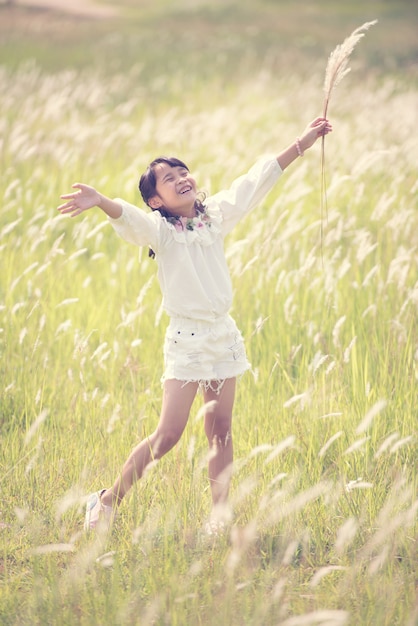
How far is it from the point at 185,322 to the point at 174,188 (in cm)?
46

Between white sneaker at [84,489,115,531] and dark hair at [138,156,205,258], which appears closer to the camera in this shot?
white sneaker at [84,489,115,531]

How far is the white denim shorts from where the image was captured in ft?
8.74

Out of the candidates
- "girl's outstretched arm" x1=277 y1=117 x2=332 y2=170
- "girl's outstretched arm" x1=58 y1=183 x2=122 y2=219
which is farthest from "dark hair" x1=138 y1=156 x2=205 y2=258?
"girl's outstretched arm" x1=277 y1=117 x2=332 y2=170

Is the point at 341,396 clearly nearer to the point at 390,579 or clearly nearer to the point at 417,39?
the point at 390,579

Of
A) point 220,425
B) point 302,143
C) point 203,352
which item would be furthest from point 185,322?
point 302,143

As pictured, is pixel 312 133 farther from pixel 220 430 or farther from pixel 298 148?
pixel 220 430

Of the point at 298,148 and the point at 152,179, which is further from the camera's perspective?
the point at 298,148

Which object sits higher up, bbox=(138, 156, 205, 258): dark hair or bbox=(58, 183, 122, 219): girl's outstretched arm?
bbox=(138, 156, 205, 258): dark hair

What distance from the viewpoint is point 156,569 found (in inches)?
91.7

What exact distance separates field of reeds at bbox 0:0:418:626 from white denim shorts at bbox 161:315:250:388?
1.03 feet

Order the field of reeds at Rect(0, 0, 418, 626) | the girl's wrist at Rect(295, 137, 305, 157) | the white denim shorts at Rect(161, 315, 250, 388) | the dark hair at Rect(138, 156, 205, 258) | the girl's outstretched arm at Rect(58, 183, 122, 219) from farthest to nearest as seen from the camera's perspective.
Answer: the girl's wrist at Rect(295, 137, 305, 157) < the dark hair at Rect(138, 156, 205, 258) < the white denim shorts at Rect(161, 315, 250, 388) < the girl's outstretched arm at Rect(58, 183, 122, 219) < the field of reeds at Rect(0, 0, 418, 626)

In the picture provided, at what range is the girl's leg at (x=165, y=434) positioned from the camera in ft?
8.78

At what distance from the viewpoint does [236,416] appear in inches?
132

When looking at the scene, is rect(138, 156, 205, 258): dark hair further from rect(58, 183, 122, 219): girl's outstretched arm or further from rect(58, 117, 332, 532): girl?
rect(58, 183, 122, 219): girl's outstretched arm
